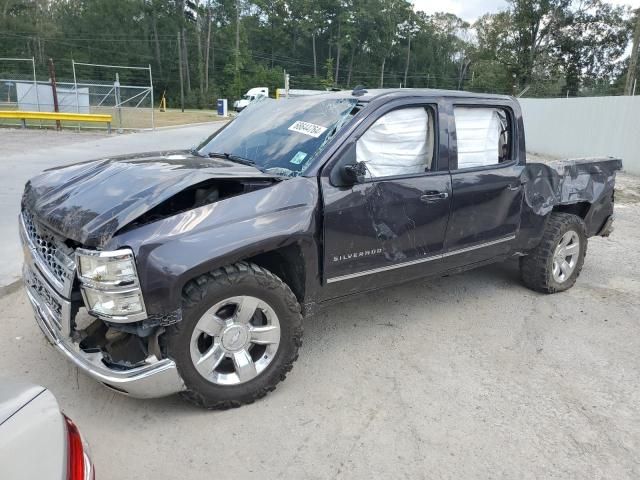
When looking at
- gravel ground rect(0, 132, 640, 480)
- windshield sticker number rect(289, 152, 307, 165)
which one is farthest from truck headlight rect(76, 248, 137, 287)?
windshield sticker number rect(289, 152, 307, 165)

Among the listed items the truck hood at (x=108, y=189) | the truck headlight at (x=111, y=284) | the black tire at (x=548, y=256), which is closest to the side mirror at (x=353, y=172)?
the truck hood at (x=108, y=189)

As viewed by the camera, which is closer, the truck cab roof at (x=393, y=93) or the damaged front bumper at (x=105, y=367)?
the damaged front bumper at (x=105, y=367)

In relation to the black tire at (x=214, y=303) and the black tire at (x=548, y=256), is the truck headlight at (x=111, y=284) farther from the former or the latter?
the black tire at (x=548, y=256)

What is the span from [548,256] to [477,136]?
1.44m

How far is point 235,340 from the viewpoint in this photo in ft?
9.95

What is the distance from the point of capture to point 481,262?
4.52 m

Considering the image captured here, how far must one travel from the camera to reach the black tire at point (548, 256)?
495 centimetres

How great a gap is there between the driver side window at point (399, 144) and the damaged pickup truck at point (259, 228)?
12mm

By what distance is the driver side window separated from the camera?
3.73 metres

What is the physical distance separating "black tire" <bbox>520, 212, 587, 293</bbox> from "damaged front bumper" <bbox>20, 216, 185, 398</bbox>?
3599 millimetres

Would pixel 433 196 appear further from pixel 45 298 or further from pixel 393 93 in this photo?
pixel 45 298

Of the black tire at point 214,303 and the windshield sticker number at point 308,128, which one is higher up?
the windshield sticker number at point 308,128

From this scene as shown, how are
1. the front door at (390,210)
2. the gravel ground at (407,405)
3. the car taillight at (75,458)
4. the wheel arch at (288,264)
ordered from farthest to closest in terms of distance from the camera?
1. the front door at (390,210)
2. the wheel arch at (288,264)
3. the gravel ground at (407,405)
4. the car taillight at (75,458)

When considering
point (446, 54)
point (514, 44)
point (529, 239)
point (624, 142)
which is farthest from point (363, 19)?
point (529, 239)
